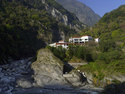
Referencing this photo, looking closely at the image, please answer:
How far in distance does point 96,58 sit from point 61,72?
10631mm

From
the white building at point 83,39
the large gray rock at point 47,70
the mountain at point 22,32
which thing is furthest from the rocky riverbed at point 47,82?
the white building at point 83,39

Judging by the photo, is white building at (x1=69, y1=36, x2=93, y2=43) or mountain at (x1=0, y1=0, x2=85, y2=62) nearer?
mountain at (x1=0, y1=0, x2=85, y2=62)

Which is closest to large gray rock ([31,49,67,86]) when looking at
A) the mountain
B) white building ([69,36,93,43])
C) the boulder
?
the boulder

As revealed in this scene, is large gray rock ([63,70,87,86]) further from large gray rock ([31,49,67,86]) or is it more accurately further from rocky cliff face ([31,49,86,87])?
large gray rock ([31,49,67,86])

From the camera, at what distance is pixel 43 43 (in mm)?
64688

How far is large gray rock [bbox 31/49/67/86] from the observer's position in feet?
62.3

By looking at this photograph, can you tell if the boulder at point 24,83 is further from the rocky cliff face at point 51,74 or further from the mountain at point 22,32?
the mountain at point 22,32

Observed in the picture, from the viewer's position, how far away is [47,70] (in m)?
21.3

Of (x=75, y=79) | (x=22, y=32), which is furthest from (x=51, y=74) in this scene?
(x=22, y=32)

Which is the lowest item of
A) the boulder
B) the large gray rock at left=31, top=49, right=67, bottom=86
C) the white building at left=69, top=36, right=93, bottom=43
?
the boulder

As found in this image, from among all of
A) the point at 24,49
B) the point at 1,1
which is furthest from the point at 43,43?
the point at 1,1

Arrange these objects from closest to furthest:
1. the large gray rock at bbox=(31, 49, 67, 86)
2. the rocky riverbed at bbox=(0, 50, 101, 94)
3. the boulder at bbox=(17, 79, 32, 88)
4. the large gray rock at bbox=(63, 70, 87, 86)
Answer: the rocky riverbed at bbox=(0, 50, 101, 94), the boulder at bbox=(17, 79, 32, 88), the large gray rock at bbox=(63, 70, 87, 86), the large gray rock at bbox=(31, 49, 67, 86)

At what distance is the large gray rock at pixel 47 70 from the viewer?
62.3ft

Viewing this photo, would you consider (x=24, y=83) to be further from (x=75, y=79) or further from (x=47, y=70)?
(x=75, y=79)
